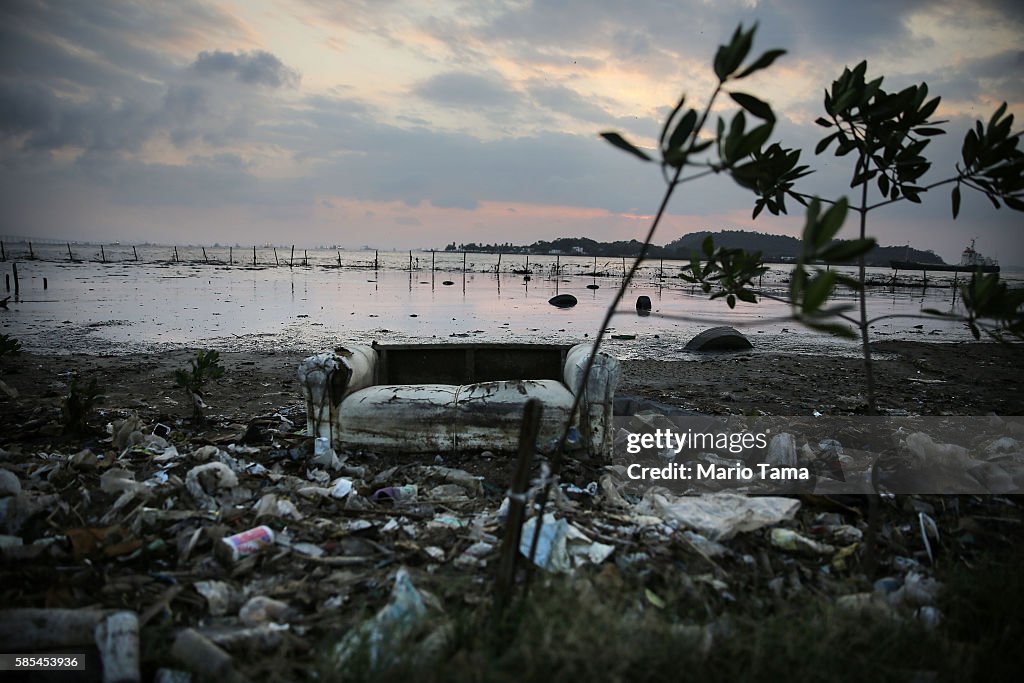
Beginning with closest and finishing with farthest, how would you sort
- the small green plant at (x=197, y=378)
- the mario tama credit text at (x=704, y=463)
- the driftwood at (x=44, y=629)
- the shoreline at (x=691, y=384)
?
the driftwood at (x=44, y=629) → the mario tama credit text at (x=704, y=463) → the small green plant at (x=197, y=378) → the shoreline at (x=691, y=384)

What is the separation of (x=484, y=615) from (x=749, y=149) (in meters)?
1.86

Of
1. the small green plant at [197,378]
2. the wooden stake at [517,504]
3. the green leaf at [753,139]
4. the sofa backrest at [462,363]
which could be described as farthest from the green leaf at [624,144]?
the small green plant at [197,378]

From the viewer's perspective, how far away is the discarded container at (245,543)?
274 centimetres

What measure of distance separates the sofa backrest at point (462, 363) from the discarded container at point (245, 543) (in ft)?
8.58

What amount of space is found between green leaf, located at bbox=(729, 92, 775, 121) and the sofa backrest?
12.4 ft

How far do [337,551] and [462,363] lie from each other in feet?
9.15

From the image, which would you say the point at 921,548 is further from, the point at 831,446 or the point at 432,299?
the point at 432,299

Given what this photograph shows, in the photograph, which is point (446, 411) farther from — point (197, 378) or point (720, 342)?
point (720, 342)

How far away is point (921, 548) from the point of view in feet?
9.97

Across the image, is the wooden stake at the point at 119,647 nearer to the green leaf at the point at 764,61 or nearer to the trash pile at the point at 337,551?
the trash pile at the point at 337,551

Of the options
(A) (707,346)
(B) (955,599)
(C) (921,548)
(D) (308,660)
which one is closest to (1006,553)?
(C) (921,548)

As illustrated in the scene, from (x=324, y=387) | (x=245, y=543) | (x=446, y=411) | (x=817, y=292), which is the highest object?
(x=817, y=292)

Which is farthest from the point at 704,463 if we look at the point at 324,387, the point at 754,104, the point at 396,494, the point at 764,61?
the point at 764,61

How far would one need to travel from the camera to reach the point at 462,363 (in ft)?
18.2
